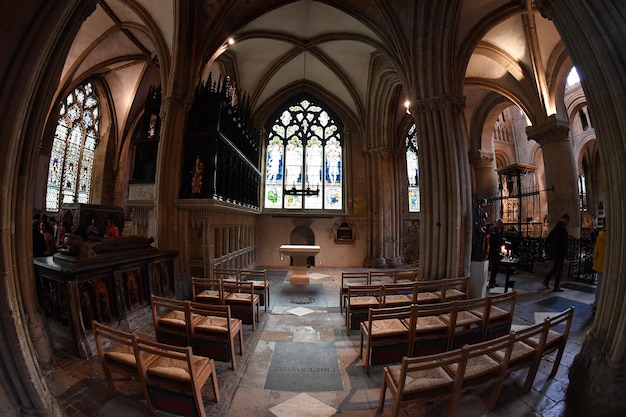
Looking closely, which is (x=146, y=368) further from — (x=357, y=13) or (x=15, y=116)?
(x=357, y=13)

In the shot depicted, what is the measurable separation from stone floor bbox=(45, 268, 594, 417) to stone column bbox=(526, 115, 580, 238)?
16.3ft

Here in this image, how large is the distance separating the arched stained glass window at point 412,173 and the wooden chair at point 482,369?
1235 centimetres

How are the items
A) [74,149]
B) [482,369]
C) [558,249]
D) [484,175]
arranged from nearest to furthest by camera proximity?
[482,369] < [558,249] < [484,175] < [74,149]

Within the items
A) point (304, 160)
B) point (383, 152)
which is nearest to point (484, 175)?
point (383, 152)

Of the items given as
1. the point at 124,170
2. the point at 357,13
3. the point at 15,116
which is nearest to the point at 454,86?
the point at 357,13

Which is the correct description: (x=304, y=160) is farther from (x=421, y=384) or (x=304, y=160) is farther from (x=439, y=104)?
(x=421, y=384)

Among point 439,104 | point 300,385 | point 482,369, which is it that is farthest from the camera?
point 439,104

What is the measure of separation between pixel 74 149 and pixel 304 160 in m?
11.3

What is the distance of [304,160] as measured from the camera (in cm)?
1345

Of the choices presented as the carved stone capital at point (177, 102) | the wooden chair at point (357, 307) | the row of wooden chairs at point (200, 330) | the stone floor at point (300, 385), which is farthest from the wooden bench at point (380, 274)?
the carved stone capital at point (177, 102)

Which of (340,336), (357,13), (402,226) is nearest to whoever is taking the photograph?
(340,336)

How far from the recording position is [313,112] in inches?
544

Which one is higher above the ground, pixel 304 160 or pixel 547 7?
pixel 304 160

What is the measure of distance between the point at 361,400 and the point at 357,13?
1033cm
